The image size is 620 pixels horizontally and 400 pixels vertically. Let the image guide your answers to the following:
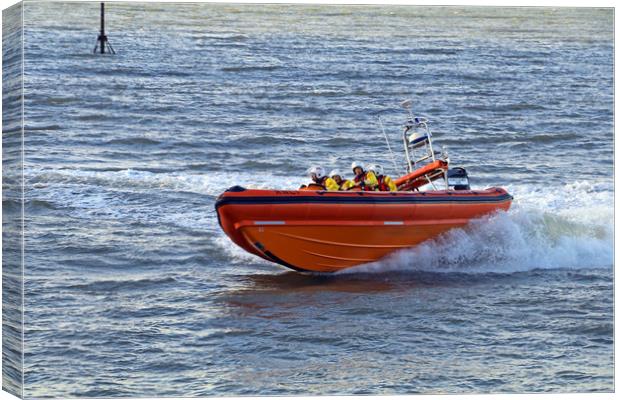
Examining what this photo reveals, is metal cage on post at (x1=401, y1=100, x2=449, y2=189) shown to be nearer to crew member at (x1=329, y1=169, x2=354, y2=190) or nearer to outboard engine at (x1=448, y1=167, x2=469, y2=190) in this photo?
outboard engine at (x1=448, y1=167, x2=469, y2=190)

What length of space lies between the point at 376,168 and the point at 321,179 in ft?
2.33

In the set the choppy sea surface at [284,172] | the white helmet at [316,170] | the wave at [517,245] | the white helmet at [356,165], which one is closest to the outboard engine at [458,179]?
the choppy sea surface at [284,172]

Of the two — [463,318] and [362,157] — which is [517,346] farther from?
[362,157]

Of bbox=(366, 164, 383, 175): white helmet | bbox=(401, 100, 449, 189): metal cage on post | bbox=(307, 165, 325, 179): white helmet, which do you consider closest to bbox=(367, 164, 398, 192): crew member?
bbox=(366, 164, 383, 175): white helmet

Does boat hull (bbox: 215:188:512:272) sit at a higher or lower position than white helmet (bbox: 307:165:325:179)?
lower

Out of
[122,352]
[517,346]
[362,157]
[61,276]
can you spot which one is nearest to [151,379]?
[122,352]

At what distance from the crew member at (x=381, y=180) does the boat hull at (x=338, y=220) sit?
0.25 m

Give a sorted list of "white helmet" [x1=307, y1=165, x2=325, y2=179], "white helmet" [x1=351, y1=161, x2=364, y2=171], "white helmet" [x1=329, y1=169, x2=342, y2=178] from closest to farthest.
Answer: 1. "white helmet" [x1=307, y1=165, x2=325, y2=179]
2. "white helmet" [x1=329, y1=169, x2=342, y2=178]
3. "white helmet" [x1=351, y1=161, x2=364, y2=171]

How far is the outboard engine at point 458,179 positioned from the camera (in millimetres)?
14164

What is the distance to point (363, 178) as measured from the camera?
46.2 ft

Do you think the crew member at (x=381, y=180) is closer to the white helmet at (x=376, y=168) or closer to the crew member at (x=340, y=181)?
the white helmet at (x=376, y=168)

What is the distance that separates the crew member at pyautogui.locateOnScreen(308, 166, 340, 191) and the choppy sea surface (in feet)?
0.48

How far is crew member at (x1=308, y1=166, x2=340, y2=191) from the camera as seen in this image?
1359 centimetres

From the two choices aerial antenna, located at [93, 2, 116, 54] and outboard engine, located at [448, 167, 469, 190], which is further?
outboard engine, located at [448, 167, 469, 190]
